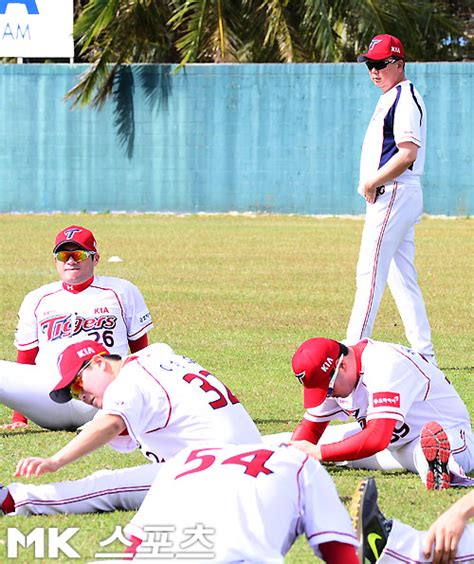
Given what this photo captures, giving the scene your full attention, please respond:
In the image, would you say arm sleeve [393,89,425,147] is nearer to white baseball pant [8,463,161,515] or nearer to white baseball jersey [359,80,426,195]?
white baseball jersey [359,80,426,195]

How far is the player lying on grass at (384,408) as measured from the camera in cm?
639

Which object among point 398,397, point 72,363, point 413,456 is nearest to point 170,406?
point 72,363

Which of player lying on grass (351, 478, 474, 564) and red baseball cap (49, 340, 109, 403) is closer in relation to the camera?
player lying on grass (351, 478, 474, 564)

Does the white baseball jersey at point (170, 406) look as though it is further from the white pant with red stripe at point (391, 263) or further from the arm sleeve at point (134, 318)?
the white pant with red stripe at point (391, 263)

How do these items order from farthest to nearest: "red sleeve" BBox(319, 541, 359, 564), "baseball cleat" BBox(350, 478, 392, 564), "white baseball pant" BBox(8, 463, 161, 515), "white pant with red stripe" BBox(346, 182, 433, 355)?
1. "white pant with red stripe" BBox(346, 182, 433, 355)
2. "white baseball pant" BBox(8, 463, 161, 515)
3. "baseball cleat" BBox(350, 478, 392, 564)
4. "red sleeve" BBox(319, 541, 359, 564)

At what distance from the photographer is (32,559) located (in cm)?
557

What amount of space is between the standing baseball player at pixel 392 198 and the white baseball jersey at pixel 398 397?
236 cm

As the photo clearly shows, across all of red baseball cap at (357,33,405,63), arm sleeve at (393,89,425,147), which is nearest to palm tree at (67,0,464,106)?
red baseball cap at (357,33,405,63)

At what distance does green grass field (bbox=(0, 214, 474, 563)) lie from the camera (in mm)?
7020

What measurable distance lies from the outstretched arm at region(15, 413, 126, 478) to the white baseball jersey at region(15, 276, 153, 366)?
9.59 feet

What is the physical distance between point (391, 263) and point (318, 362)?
351 cm

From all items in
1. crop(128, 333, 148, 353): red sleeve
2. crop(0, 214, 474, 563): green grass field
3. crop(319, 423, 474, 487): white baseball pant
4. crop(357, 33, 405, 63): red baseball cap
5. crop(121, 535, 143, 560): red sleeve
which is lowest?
crop(0, 214, 474, 563): green grass field

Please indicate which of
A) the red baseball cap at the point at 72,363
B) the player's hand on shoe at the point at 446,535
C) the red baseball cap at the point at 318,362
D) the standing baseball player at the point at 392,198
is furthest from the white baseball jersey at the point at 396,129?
the player's hand on shoe at the point at 446,535

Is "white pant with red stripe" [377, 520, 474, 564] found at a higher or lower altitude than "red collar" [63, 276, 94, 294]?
lower
